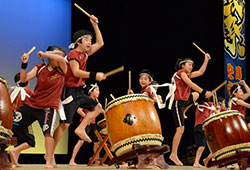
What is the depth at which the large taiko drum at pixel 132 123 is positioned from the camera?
307cm

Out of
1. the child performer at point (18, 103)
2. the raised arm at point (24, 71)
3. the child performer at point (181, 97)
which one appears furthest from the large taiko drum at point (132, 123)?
the child performer at point (181, 97)

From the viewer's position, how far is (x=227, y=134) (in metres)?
3.67

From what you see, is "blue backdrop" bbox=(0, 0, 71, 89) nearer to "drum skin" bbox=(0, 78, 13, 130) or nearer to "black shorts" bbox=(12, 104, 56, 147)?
"black shorts" bbox=(12, 104, 56, 147)

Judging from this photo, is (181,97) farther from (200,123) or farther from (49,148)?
(49,148)

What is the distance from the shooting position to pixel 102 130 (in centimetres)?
503

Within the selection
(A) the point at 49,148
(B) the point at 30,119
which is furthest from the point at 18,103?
(A) the point at 49,148

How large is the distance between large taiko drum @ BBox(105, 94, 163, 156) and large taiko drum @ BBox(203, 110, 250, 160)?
0.83 m

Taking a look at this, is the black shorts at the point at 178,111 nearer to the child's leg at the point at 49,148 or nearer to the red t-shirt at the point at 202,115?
the red t-shirt at the point at 202,115

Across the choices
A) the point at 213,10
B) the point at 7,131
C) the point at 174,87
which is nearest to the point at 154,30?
the point at 213,10

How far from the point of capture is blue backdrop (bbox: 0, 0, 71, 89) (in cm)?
536

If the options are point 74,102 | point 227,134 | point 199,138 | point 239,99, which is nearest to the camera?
point 74,102

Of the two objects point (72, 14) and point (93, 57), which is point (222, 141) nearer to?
point (93, 57)

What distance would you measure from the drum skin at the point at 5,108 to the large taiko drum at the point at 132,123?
0.92 m

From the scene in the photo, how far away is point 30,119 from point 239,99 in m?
3.26
